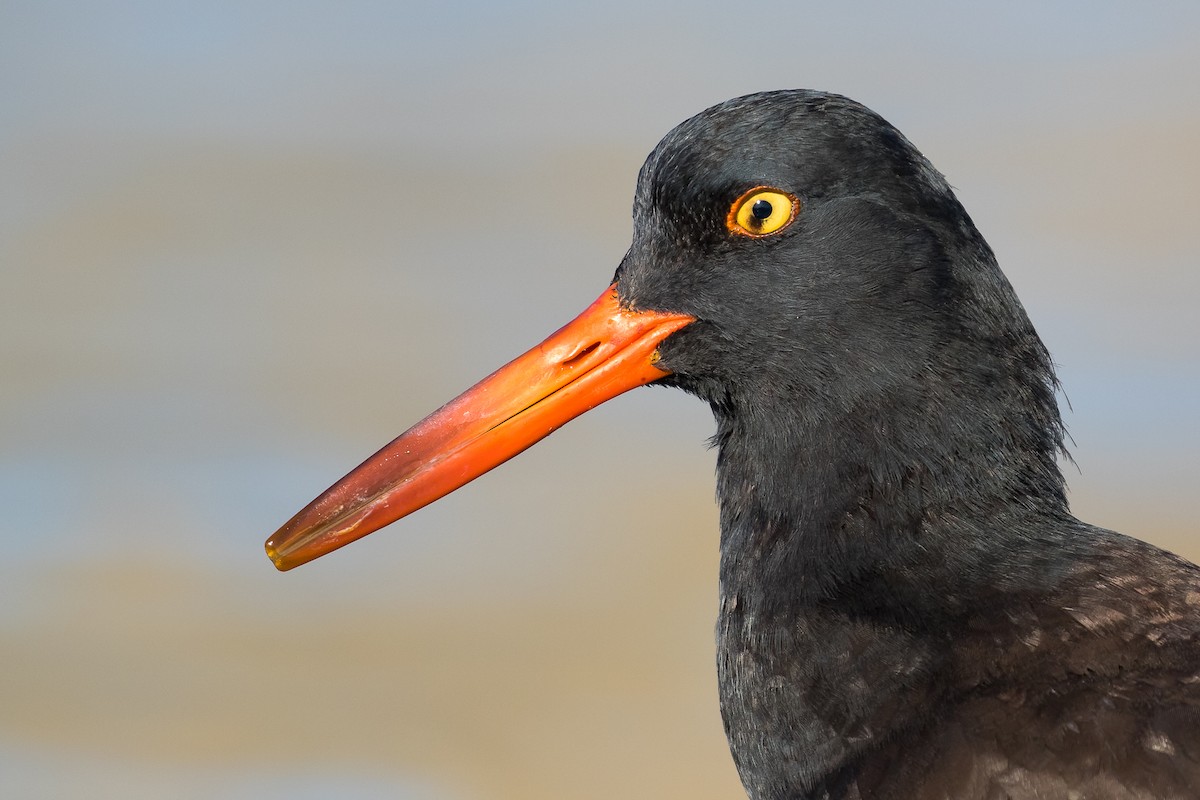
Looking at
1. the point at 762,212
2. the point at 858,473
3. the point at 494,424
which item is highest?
the point at 762,212

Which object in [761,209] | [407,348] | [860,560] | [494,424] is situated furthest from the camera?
[407,348]

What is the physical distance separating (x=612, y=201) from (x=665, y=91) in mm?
1356

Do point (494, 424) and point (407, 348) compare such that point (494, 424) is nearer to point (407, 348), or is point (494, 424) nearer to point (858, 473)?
point (858, 473)

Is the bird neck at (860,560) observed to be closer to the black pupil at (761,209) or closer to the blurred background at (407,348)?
the black pupil at (761,209)

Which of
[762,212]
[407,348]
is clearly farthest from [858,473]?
[407,348]

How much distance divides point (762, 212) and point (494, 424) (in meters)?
0.85

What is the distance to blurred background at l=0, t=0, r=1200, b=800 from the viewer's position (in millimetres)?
7801

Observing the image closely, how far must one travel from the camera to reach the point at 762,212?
4078 millimetres

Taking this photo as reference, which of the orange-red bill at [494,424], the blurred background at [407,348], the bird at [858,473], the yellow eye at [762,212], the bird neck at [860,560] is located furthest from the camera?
the blurred background at [407,348]

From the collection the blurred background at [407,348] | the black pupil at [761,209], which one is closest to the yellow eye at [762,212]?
the black pupil at [761,209]

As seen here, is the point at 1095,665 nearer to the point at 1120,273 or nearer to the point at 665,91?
the point at 1120,273

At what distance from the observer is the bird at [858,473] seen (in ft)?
11.6

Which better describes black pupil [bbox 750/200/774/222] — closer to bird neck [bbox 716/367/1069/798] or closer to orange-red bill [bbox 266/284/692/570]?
orange-red bill [bbox 266/284/692/570]

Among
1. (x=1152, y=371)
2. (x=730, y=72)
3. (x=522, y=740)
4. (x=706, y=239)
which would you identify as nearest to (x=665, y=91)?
(x=730, y=72)
